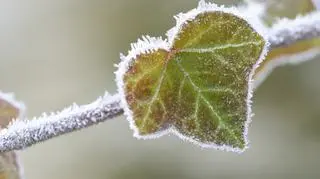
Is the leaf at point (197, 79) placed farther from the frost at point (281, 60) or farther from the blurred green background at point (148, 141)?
the blurred green background at point (148, 141)

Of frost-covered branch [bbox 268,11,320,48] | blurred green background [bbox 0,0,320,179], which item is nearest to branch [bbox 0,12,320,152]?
frost-covered branch [bbox 268,11,320,48]

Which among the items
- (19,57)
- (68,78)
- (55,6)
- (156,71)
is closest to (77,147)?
(68,78)

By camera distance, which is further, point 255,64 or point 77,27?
point 77,27

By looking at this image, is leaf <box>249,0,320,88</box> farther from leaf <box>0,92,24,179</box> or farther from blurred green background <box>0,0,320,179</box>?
blurred green background <box>0,0,320,179</box>

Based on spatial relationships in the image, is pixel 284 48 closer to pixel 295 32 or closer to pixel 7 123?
pixel 295 32

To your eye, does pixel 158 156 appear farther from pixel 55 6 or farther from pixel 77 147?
pixel 55 6

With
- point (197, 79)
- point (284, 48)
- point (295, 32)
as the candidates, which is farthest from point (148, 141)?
point (197, 79)
